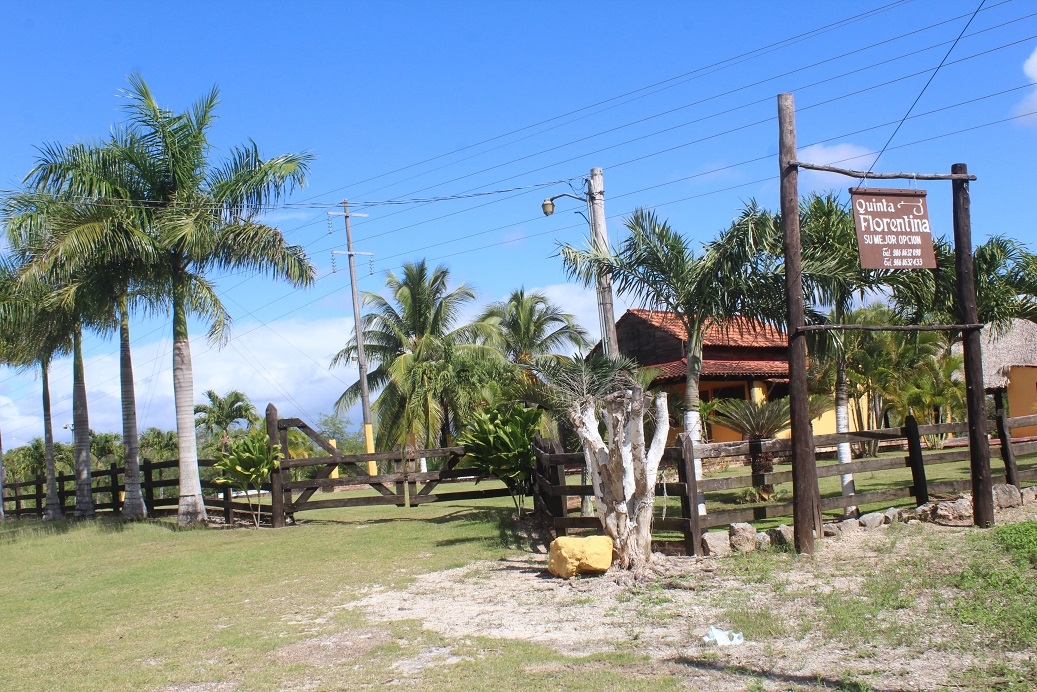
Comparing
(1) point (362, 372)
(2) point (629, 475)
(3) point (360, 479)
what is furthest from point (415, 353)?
(2) point (629, 475)

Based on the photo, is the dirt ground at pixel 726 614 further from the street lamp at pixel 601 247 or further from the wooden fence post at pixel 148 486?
the wooden fence post at pixel 148 486

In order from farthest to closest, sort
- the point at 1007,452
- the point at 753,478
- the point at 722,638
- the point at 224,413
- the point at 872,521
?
the point at 224,413 → the point at 1007,452 → the point at 753,478 → the point at 872,521 → the point at 722,638

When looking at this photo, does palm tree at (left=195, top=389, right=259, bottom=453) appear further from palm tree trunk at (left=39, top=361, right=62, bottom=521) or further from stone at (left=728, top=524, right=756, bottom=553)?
stone at (left=728, top=524, right=756, bottom=553)

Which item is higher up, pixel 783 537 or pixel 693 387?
pixel 693 387

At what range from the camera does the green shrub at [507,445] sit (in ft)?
46.7

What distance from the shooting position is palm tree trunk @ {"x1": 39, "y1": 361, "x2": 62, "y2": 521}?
23391 millimetres

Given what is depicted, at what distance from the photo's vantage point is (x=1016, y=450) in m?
12.6

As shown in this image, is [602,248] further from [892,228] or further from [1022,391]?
[1022,391]

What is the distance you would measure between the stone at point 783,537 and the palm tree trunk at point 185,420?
12194mm

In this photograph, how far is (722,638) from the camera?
263 inches

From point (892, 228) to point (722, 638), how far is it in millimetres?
5619

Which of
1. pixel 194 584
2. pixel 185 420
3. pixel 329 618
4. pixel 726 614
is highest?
pixel 185 420

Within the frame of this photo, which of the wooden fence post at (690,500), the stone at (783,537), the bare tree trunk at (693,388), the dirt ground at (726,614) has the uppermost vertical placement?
the bare tree trunk at (693,388)

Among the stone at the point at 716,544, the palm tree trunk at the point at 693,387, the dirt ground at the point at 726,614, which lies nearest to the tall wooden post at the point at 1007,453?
the dirt ground at the point at 726,614
